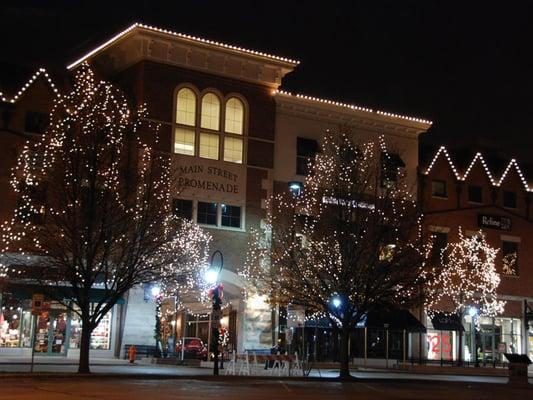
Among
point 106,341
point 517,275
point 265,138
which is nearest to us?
point 106,341

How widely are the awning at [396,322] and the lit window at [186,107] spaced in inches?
577

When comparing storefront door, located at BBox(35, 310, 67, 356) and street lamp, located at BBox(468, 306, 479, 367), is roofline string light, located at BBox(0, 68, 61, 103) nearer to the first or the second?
storefront door, located at BBox(35, 310, 67, 356)

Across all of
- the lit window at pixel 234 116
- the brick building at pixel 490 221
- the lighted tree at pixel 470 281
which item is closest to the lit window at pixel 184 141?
the lit window at pixel 234 116

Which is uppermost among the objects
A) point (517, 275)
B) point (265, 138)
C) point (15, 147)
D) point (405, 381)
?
point (265, 138)

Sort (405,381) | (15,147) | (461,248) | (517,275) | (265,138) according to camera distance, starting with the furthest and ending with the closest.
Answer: (517,275) → (461,248) → (265,138) → (15,147) → (405,381)

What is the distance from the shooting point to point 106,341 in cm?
4056

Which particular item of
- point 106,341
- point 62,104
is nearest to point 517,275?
point 106,341

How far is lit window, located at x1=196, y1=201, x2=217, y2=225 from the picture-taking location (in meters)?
41.3

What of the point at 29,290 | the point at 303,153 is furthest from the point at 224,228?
the point at 29,290

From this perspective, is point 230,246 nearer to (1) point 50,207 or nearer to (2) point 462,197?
(1) point 50,207

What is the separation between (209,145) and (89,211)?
45.3ft

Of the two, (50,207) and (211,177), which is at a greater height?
(211,177)

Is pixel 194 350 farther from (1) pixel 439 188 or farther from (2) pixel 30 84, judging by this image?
(1) pixel 439 188

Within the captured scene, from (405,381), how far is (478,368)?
13523mm
